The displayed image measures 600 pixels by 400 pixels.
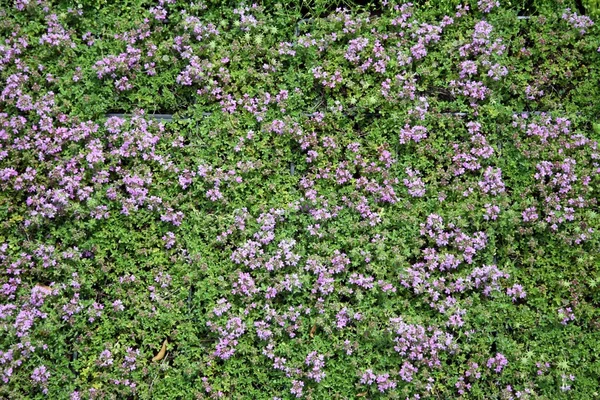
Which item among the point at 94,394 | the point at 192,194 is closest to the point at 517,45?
the point at 192,194

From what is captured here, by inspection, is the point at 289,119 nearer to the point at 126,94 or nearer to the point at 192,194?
the point at 192,194

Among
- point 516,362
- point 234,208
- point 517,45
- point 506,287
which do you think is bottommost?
point 516,362

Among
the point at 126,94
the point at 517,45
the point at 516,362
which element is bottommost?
the point at 516,362

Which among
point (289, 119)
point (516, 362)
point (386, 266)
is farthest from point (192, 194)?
point (516, 362)

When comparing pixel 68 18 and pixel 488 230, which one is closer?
pixel 488 230

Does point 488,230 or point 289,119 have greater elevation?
point 289,119

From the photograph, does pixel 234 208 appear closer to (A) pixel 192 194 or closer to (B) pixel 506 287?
(A) pixel 192 194
